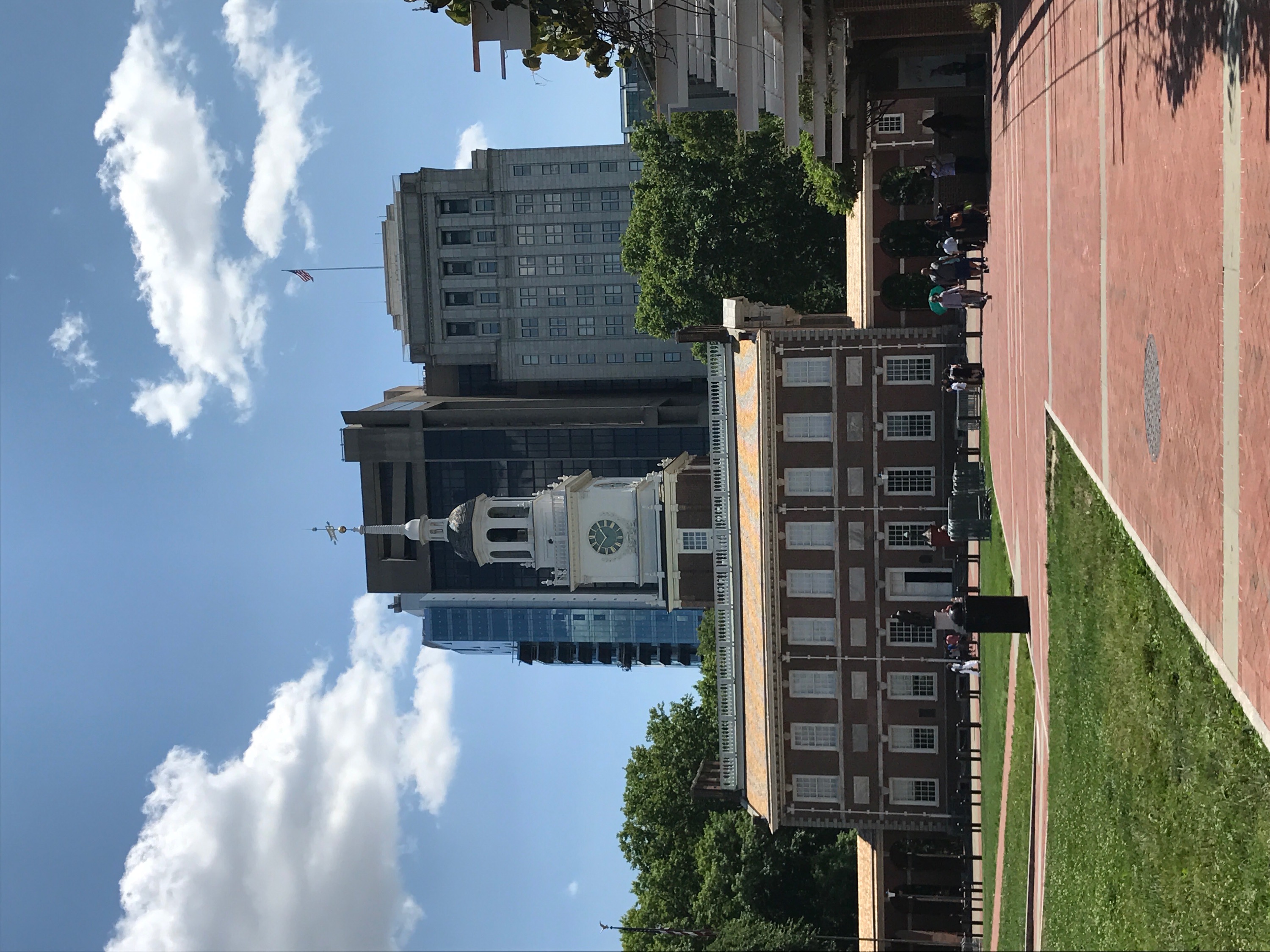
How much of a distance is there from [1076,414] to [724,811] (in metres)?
50.7

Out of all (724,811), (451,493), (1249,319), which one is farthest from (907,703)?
(451,493)

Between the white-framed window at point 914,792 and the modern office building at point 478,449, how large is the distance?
5240cm

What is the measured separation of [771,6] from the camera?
84.8 ft

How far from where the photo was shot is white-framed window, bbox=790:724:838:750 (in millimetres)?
48406

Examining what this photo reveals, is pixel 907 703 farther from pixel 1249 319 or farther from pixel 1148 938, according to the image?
pixel 1249 319

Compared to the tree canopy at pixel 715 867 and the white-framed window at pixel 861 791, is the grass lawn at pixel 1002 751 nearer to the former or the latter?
the white-framed window at pixel 861 791

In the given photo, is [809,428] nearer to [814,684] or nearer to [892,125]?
[814,684]

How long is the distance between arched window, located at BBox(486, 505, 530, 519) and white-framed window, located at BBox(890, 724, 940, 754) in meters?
24.9

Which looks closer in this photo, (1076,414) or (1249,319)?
(1249,319)

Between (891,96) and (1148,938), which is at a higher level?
(891,96)

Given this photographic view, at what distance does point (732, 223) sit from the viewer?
2496 inches

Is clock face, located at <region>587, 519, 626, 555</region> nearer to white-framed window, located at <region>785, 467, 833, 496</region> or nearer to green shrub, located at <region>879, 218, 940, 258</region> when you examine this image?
Result: white-framed window, located at <region>785, 467, 833, 496</region>

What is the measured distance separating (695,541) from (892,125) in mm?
23822

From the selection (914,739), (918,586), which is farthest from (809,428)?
(914,739)
